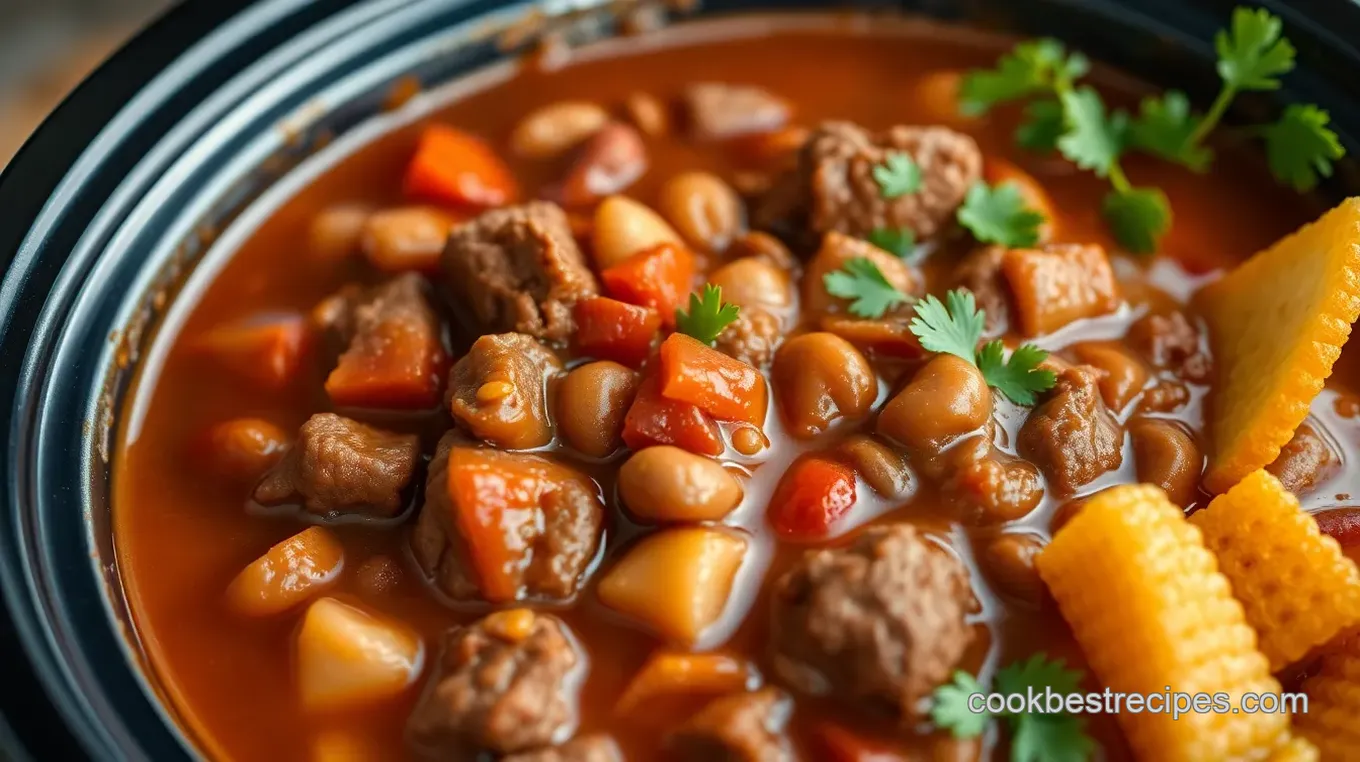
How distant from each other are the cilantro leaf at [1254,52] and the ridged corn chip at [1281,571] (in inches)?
62.8

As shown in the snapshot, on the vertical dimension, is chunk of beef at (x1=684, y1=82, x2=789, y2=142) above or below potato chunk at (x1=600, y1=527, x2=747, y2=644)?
above

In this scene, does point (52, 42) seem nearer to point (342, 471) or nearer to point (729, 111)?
point (729, 111)

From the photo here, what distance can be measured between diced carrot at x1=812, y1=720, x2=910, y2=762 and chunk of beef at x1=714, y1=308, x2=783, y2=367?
39.7 inches

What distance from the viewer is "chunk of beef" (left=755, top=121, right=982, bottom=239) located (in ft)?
12.3

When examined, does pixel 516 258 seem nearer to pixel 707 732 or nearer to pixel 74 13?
pixel 707 732

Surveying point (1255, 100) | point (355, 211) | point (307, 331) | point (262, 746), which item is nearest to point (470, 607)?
point (262, 746)

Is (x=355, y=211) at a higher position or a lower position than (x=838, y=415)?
higher

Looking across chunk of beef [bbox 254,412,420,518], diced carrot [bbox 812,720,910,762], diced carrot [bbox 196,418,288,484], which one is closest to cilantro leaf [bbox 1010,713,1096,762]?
diced carrot [bbox 812,720,910,762]

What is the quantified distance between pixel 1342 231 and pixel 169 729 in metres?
2.98

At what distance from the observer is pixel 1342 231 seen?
3.16 m

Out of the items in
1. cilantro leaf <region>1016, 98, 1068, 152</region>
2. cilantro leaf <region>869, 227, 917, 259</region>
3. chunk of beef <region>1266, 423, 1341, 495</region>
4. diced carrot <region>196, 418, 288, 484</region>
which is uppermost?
diced carrot <region>196, 418, 288, 484</region>

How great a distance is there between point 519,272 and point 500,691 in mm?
1221

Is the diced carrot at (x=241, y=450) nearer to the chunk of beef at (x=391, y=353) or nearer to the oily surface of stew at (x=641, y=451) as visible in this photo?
the oily surface of stew at (x=641, y=451)

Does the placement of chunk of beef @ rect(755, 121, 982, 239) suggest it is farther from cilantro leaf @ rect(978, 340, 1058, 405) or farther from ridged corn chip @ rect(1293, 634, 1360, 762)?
ridged corn chip @ rect(1293, 634, 1360, 762)
